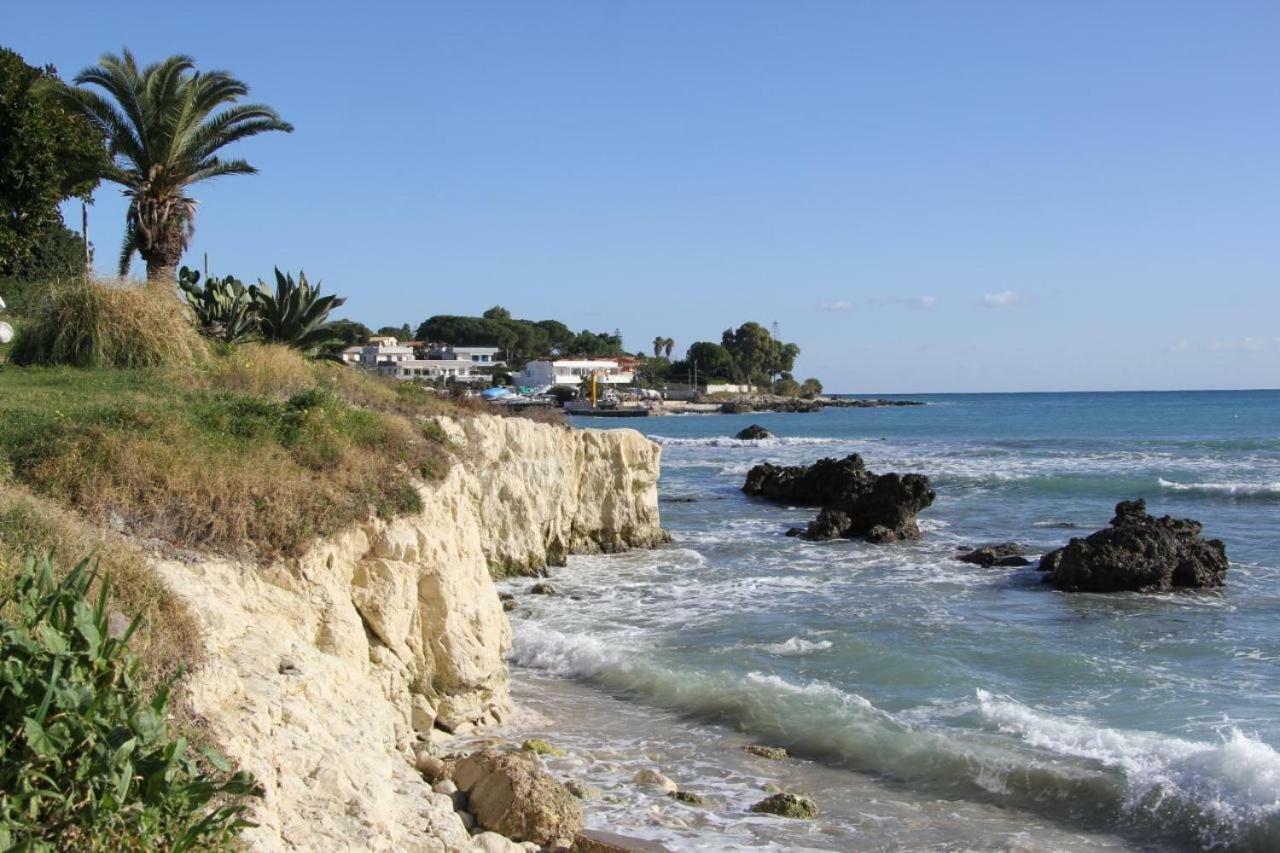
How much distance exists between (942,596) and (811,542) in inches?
312

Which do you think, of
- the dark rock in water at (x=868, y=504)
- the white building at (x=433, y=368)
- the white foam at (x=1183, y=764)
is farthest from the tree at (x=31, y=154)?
the white building at (x=433, y=368)

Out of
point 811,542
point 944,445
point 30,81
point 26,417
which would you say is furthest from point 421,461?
point 944,445

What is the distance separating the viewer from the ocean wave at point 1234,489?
3634 cm

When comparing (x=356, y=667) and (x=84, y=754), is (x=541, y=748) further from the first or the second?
(x=84, y=754)

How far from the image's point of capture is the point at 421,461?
41.8ft

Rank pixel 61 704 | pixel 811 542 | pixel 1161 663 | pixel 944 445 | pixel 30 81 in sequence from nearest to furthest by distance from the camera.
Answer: pixel 61 704, pixel 1161 663, pixel 30 81, pixel 811 542, pixel 944 445

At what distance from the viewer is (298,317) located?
21.3 metres

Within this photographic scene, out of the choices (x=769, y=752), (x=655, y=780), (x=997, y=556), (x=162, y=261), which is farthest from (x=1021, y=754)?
(x=162, y=261)

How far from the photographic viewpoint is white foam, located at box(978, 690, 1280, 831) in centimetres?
948

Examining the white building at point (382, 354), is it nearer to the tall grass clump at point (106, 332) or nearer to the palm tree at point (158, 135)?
the palm tree at point (158, 135)

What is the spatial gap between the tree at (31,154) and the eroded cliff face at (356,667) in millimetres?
8994

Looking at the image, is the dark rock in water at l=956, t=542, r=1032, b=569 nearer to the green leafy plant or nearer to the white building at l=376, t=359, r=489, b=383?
the green leafy plant

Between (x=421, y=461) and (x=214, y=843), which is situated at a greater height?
(x=421, y=461)

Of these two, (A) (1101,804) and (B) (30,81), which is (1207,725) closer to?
(A) (1101,804)
